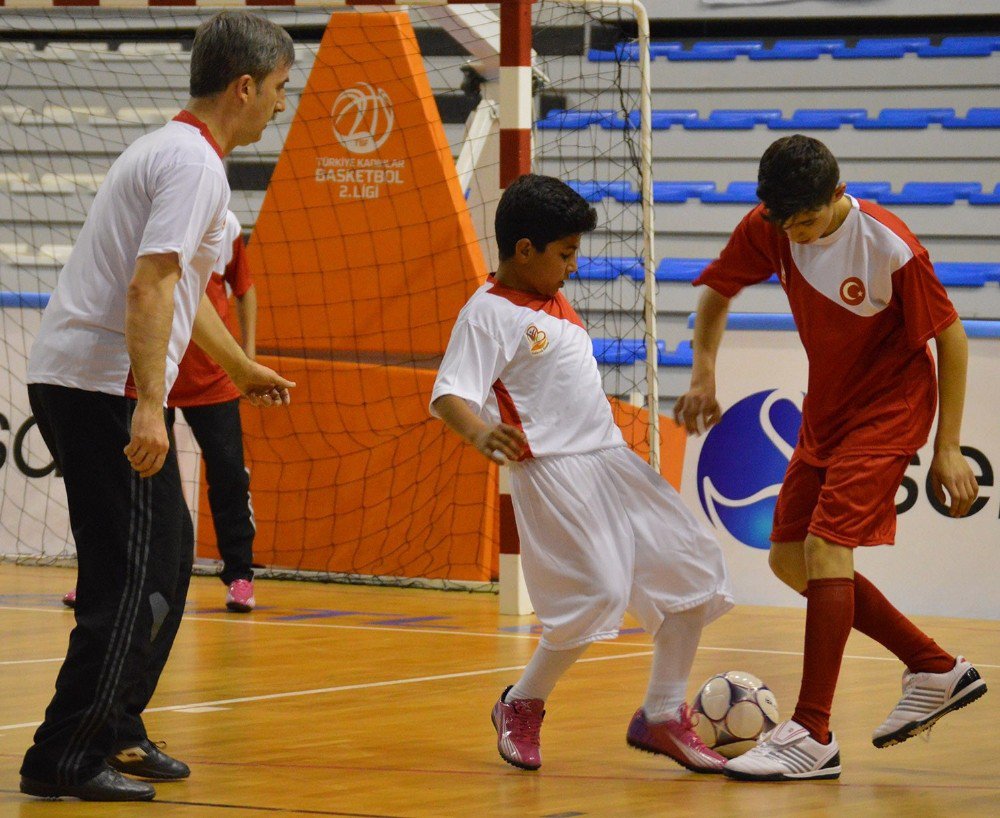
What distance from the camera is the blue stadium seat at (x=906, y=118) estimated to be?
39.2ft

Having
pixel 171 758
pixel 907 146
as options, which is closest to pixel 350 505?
pixel 171 758

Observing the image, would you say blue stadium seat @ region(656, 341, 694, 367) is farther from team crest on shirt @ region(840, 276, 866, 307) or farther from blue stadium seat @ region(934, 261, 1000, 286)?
team crest on shirt @ region(840, 276, 866, 307)

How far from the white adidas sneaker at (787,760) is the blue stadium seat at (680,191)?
8562 mm

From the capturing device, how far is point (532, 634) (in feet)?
21.0

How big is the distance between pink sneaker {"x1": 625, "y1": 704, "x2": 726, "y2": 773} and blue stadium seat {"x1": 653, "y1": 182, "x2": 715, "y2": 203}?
8.47 m

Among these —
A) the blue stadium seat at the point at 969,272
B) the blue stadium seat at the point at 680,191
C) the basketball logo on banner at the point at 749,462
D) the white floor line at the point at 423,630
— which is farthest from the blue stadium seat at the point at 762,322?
the blue stadium seat at the point at 680,191

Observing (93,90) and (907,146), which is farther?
(93,90)

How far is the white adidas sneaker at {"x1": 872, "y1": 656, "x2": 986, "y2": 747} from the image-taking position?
404 centimetres

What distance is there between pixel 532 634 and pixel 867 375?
2725mm

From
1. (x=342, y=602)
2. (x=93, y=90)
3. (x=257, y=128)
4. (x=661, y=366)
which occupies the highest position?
(x=93, y=90)

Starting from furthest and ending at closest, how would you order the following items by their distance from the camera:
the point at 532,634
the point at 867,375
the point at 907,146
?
the point at 907,146
the point at 532,634
the point at 867,375

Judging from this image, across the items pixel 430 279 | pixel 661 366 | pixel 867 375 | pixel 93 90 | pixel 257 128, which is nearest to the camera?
pixel 257 128

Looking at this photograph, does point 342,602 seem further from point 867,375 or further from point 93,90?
point 93,90

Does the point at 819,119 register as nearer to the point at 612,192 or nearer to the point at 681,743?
the point at 612,192
